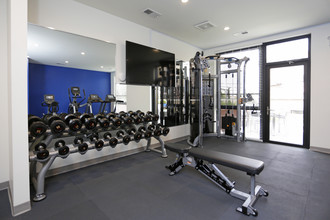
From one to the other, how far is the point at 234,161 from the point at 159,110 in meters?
2.61

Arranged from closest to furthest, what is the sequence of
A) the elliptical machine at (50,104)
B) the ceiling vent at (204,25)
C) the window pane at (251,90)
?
the elliptical machine at (50,104) → the ceiling vent at (204,25) → the window pane at (251,90)

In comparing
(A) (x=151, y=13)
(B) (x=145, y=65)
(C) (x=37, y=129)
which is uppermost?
(A) (x=151, y=13)

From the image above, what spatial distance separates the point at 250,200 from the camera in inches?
73.0

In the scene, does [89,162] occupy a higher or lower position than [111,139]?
lower

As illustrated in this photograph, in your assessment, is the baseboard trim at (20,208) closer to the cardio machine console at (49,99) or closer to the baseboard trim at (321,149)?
the cardio machine console at (49,99)

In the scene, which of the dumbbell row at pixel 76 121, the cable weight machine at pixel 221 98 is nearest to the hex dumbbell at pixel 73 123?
the dumbbell row at pixel 76 121

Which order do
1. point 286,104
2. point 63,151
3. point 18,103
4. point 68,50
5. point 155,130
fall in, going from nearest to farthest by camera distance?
point 18,103 → point 63,151 → point 68,50 → point 155,130 → point 286,104

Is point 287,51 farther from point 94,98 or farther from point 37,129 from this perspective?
point 37,129

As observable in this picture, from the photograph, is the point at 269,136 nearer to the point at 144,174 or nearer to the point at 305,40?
the point at 305,40

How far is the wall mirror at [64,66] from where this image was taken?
253 centimetres

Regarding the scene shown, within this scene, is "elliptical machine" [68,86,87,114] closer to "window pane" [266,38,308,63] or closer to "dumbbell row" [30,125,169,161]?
"dumbbell row" [30,125,169,161]

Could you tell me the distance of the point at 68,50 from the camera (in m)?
2.87

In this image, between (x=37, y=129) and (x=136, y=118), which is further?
(x=136, y=118)

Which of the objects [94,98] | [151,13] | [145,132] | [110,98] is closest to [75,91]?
[94,98]
